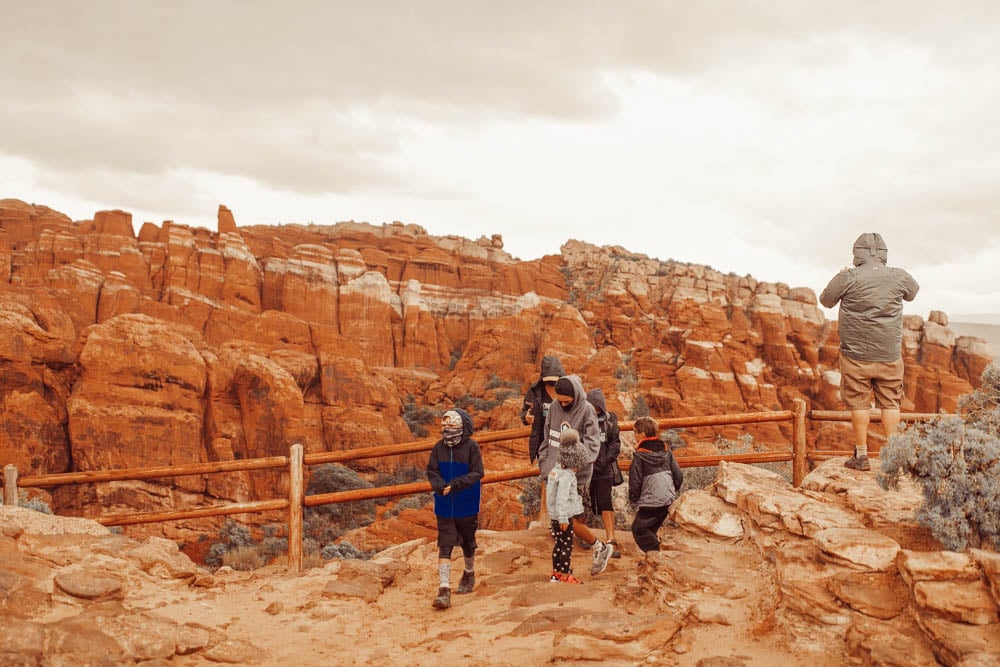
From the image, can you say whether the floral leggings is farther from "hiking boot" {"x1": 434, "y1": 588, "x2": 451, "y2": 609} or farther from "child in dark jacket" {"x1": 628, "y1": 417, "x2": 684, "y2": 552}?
"hiking boot" {"x1": 434, "y1": 588, "x2": 451, "y2": 609}

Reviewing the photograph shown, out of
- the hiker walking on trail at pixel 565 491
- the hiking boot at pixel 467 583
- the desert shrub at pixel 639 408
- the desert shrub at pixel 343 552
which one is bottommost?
the desert shrub at pixel 343 552

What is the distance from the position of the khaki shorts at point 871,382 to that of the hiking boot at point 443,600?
3.92 meters

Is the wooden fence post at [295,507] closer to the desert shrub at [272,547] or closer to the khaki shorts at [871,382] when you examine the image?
the khaki shorts at [871,382]

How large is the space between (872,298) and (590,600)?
3609 millimetres

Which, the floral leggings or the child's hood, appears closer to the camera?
the floral leggings

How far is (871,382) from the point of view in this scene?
593 centimetres

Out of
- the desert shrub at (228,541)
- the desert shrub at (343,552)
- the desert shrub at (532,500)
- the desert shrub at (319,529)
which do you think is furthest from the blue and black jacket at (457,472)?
the desert shrub at (319,529)

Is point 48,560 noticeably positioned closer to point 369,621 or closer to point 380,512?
point 369,621

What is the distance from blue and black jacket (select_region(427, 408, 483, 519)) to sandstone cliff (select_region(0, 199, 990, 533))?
53.0 feet

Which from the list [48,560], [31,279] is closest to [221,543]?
[48,560]

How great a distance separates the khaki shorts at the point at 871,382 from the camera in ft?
18.9

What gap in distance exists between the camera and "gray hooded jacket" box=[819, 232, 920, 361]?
5676mm

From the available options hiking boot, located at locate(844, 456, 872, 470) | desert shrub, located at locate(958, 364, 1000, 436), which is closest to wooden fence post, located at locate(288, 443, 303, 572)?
hiking boot, located at locate(844, 456, 872, 470)

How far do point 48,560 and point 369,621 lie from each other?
2623 mm
